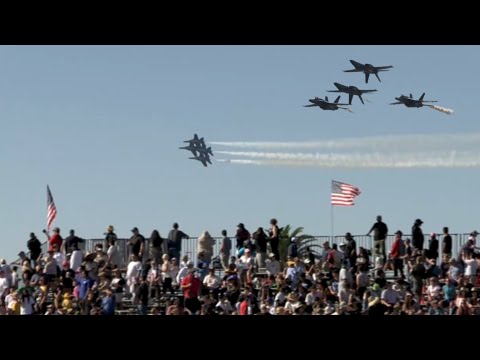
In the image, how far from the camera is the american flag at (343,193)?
115 feet

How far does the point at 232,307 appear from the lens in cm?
1867

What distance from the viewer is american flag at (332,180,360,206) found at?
35125 mm

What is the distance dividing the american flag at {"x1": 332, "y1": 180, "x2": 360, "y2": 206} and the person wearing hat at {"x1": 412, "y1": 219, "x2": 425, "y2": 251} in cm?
1235

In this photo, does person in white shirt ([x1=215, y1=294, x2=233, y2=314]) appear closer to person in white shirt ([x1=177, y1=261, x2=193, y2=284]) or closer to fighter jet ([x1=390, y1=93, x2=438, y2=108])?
person in white shirt ([x1=177, y1=261, x2=193, y2=284])

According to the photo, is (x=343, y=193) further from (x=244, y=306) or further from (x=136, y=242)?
(x=244, y=306)

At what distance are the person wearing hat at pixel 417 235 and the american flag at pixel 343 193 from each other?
1235 centimetres

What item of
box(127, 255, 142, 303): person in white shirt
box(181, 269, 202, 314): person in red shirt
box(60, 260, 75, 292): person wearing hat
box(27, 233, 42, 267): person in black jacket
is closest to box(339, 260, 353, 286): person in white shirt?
box(181, 269, 202, 314): person in red shirt

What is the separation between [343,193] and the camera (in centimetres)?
3531

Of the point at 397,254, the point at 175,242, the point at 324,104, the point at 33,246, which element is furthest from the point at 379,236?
the point at 324,104
